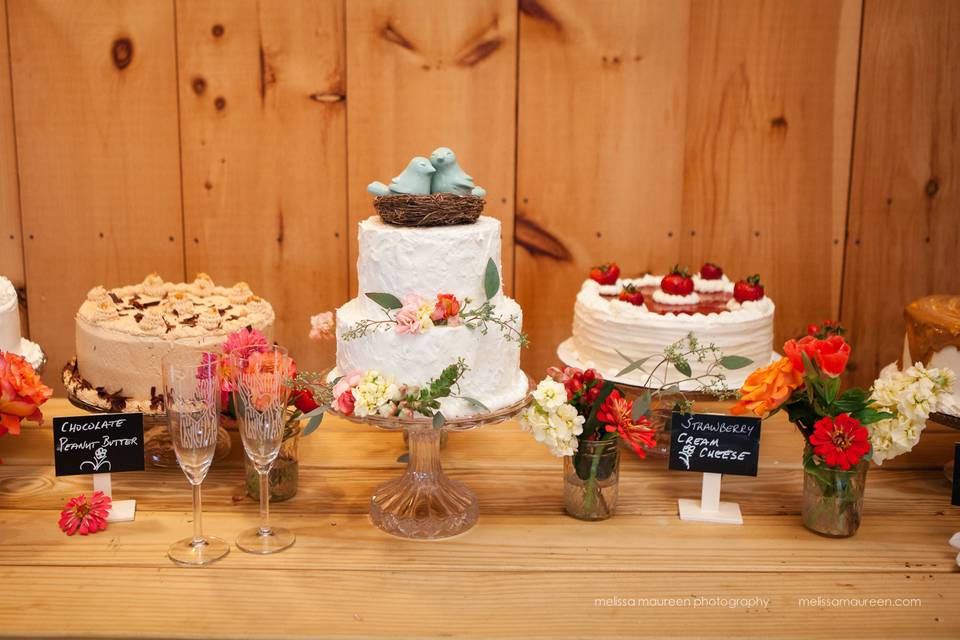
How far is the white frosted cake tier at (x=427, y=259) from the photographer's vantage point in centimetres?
155

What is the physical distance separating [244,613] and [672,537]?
709mm

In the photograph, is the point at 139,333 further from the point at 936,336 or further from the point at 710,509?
the point at 936,336

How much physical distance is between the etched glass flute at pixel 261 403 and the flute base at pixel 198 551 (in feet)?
0.11

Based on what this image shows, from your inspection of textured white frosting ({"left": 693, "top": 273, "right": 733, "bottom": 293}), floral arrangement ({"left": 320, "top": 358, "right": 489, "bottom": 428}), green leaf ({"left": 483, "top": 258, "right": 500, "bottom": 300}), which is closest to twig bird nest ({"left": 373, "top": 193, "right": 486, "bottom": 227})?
green leaf ({"left": 483, "top": 258, "right": 500, "bottom": 300})

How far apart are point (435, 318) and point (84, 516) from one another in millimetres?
677

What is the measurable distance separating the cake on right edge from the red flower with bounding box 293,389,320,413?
3.73ft

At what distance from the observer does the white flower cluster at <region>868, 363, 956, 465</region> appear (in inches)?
60.7

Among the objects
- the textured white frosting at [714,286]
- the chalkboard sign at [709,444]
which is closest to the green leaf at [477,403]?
the chalkboard sign at [709,444]

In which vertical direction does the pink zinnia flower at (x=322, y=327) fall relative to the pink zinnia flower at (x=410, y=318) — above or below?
below

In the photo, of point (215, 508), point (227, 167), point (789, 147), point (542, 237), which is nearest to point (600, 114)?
point (542, 237)

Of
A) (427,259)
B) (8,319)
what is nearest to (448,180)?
(427,259)

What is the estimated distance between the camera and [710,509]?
1.68m

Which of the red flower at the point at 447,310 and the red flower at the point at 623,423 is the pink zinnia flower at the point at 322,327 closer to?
the red flower at the point at 447,310

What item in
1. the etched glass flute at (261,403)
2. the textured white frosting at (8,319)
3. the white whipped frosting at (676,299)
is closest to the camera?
the etched glass flute at (261,403)
